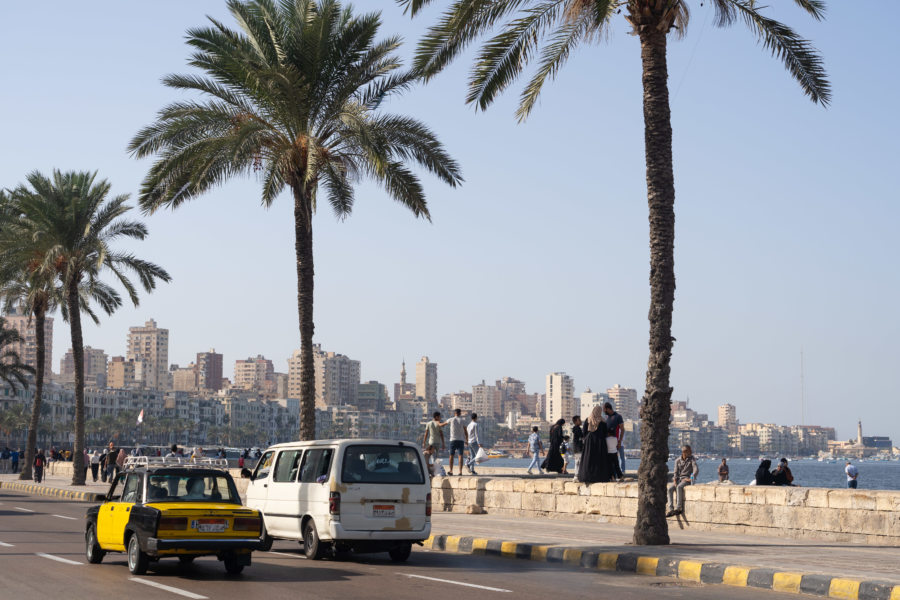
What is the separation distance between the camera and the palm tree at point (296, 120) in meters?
23.7

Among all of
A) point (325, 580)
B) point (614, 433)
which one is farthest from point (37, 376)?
point (325, 580)

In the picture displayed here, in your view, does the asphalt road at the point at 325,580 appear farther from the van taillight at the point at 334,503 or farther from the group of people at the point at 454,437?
the group of people at the point at 454,437

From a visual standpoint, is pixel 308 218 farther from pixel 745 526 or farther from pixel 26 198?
pixel 26 198

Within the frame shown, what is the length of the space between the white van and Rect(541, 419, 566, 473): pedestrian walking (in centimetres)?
1180

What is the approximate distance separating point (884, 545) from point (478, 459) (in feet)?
44.9

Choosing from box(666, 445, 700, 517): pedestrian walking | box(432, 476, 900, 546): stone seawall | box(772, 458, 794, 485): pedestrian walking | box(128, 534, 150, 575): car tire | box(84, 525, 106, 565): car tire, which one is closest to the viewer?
box(128, 534, 150, 575): car tire

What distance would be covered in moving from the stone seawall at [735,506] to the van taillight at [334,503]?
287 inches

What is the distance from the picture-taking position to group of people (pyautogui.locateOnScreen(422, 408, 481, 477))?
25297mm

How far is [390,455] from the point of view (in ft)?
48.5

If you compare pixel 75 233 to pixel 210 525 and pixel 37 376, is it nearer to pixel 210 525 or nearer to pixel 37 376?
pixel 37 376

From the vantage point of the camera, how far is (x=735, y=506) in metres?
17.6

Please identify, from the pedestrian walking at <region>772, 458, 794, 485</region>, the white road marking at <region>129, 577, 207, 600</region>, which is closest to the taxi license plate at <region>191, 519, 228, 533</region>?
the white road marking at <region>129, 577, 207, 600</region>

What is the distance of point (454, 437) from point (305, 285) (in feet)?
18.3

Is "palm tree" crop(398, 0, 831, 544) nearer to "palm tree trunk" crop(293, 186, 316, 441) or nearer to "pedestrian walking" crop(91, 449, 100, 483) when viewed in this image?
"palm tree trunk" crop(293, 186, 316, 441)
